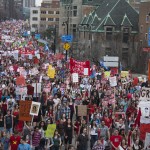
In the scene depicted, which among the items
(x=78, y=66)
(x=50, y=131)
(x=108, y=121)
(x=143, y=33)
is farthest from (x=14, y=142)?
(x=143, y=33)

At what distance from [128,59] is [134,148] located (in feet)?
150

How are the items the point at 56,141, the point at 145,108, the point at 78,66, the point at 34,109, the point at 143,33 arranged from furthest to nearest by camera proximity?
the point at 143,33, the point at 78,66, the point at 34,109, the point at 145,108, the point at 56,141

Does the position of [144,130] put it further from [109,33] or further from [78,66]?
[109,33]

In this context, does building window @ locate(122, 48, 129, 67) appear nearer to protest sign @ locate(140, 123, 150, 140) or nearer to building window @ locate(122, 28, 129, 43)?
building window @ locate(122, 28, 129, 43)

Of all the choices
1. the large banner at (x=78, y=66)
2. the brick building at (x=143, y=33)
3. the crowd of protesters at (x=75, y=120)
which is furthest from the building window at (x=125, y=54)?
the large banner at (x=78, y=66)

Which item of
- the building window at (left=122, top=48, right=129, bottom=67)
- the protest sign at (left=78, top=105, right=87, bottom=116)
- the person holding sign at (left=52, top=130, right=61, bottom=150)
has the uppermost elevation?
the protest sign at (left=78, top=105, right=87, bottom=116)

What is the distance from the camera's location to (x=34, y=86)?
25375mm

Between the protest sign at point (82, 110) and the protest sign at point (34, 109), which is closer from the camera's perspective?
the protest sign at point (34, 109)

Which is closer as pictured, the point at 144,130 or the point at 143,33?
the point at 144,130

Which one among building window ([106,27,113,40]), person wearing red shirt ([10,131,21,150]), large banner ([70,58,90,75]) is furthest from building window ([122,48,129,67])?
person wearing red shirt ([10,131,21,150])

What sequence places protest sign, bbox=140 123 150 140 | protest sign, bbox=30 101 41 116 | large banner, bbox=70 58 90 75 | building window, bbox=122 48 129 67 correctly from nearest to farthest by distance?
protest sign, bbox=140 123 150 140 → protest sign, bbox=30 101 41 116 → large banner, bbox=70 58 90 75 → building window, bbox=122 48 129 67

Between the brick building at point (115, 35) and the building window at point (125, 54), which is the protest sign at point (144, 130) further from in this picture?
the building window at point (125, 54)

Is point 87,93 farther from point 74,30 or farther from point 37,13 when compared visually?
point 37,13

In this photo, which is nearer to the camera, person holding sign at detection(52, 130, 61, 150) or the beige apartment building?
person holding sign at detection(52, 130, 61, 150)
